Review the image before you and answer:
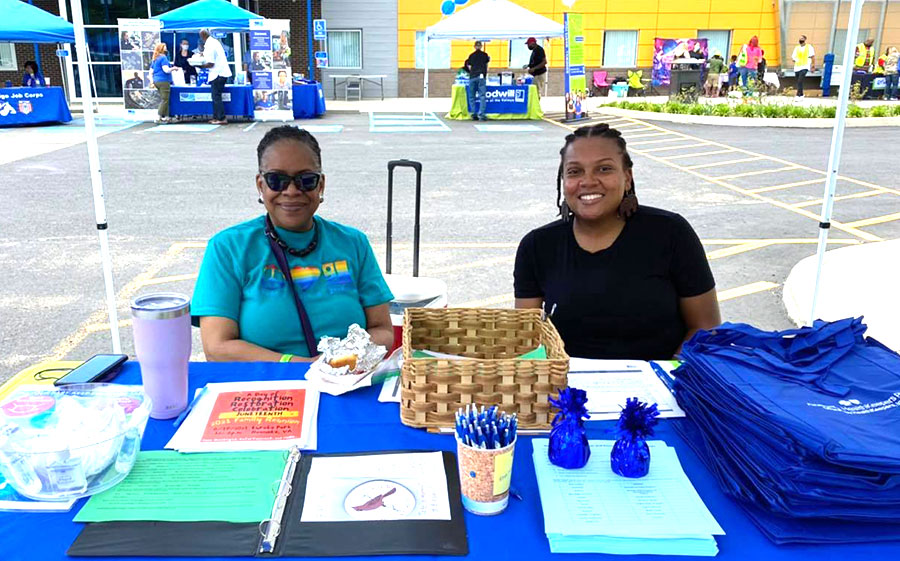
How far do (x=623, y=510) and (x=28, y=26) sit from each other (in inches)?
618

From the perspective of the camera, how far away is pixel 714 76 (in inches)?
955

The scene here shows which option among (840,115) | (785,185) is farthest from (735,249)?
(785,185)

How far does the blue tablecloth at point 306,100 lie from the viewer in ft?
58.3

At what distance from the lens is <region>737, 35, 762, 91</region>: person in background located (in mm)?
23719

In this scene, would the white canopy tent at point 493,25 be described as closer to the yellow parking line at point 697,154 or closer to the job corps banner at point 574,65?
the job corps banner at point 574,65

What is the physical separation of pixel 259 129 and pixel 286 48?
106 inches

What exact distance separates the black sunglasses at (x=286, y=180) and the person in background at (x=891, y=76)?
1045 inches

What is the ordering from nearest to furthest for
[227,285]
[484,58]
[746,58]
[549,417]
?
[549,417], [227,285], [484,58], [746,58]

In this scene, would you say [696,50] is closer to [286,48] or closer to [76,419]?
[286,48]

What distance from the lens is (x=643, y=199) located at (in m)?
8.23

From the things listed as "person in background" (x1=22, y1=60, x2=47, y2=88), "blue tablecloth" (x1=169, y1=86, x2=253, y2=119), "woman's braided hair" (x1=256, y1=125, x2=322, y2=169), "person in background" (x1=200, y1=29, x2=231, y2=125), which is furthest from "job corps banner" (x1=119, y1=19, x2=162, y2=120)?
"woman's braided hair" (x1=256, y1=125, x2=322, y2=169)

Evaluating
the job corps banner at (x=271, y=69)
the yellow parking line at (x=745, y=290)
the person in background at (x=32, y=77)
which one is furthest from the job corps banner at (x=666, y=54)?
the yellow parking line at (x=745, y=290)

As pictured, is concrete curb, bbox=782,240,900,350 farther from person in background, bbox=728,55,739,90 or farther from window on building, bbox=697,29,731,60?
window on building, bbox=697,29,731,60

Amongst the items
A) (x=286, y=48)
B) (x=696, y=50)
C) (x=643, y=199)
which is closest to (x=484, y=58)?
(x=286, y=48)
